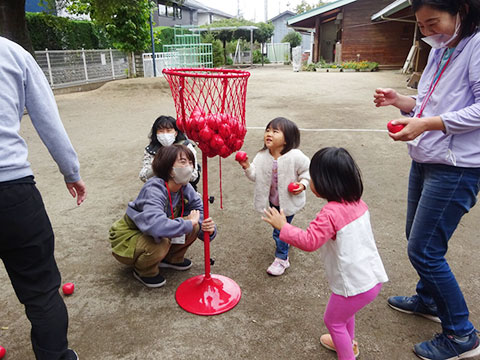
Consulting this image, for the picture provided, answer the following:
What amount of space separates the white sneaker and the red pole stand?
1.08 ft

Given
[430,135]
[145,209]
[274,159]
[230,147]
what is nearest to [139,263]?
[145,209]

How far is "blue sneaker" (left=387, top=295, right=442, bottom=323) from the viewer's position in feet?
8.24

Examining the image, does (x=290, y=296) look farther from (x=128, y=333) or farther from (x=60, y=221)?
(x=60, y=221)

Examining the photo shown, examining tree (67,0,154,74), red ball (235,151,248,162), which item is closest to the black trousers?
red ball (235,151,248,162)

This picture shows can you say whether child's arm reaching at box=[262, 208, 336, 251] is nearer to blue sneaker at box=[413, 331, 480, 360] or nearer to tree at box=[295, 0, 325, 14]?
blue sneaker at box=[413, 331, 480, 360]

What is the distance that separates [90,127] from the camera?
343 inches

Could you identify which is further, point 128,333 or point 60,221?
point 60,221

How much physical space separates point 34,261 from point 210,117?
1.22m

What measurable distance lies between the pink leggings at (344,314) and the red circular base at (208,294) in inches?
33.8

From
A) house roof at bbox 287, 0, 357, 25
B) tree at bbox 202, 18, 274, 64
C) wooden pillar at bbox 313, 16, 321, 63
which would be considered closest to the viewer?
house roof at bbox 287, 0, 357, 25

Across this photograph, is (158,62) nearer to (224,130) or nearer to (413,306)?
(224,130)

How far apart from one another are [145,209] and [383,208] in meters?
2.79

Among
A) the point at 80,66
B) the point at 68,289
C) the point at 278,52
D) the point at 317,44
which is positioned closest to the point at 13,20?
the point at 80,66

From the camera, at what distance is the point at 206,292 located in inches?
109
